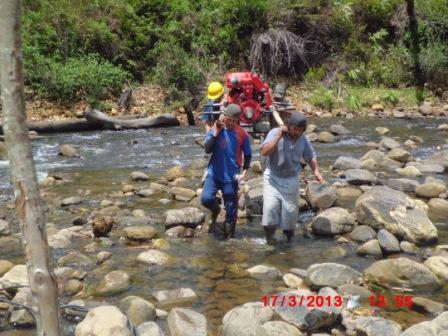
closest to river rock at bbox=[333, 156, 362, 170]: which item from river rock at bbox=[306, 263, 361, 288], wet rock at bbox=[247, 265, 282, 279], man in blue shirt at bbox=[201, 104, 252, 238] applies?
man in blue shirt at bbox=[201, 104, 252, 238]

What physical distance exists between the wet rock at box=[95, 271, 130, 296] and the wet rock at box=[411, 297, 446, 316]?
2.46 metres

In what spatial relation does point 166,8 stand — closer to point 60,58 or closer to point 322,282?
point 60,58

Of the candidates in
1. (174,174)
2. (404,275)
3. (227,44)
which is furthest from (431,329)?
(227,44)

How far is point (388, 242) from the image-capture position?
5707mm

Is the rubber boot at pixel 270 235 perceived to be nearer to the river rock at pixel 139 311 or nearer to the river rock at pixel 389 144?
the river rock at pixel 139 311

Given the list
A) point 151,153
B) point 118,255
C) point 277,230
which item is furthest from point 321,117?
point 118,255

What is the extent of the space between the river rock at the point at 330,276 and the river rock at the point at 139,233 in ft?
6.65

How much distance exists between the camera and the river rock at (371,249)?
5.70 m

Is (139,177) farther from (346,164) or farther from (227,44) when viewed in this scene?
(227,44)

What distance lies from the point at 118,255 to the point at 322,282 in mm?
2161

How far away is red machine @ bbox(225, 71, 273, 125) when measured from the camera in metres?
7.43

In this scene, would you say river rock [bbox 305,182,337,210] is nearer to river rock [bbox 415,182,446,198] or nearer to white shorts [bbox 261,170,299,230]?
A: white shorts [bbox 261,170,299,230]
